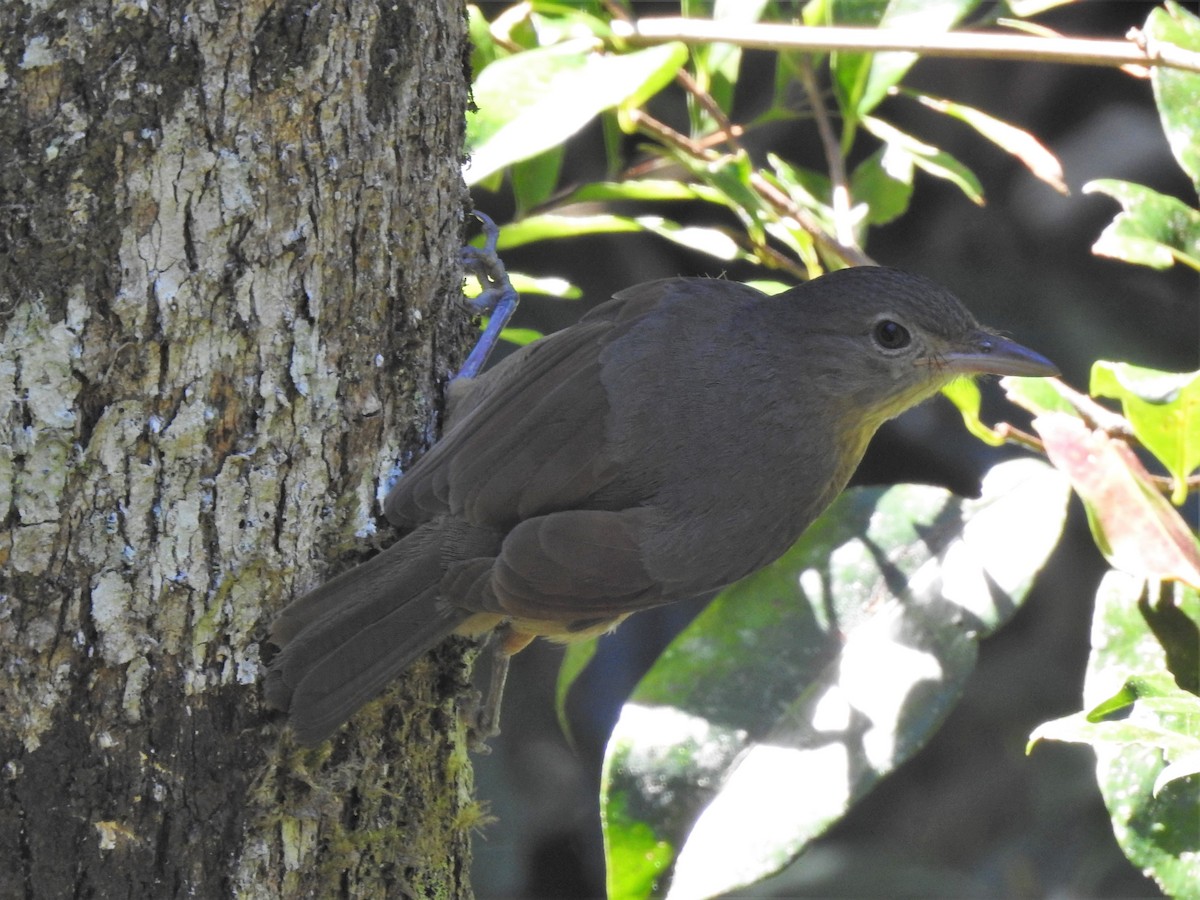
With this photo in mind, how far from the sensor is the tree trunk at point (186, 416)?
5.64 ft

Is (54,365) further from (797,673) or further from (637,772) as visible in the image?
(797,673)

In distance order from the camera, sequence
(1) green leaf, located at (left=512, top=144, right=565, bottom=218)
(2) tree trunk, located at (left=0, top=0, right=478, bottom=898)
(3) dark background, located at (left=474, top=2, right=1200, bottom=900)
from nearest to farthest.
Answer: (2) tree trunk, located at (left=0, top=0, right=478, bottom=898)
(1) green leaf, located at (left=512, top=144, right=565, bottom=218)
(3) dark background, located at (left=474, top=2, right=1200, bottom=900)

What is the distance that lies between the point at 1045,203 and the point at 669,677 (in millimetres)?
2420

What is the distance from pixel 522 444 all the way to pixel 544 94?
63 cm

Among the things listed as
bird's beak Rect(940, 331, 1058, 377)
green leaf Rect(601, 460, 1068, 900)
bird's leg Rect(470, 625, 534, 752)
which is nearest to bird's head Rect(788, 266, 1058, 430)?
bird's beak Rect(940, 331, 1058, 377)

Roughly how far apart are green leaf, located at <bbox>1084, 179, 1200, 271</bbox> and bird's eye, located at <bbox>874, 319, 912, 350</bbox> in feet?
1.18

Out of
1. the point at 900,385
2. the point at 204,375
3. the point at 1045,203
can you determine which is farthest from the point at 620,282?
the point at 204,375

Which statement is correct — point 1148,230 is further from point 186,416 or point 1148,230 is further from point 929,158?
point 186,416

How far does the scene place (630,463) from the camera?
2.19m

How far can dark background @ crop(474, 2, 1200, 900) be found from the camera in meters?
3.79

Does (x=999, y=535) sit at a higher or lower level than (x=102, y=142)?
lower

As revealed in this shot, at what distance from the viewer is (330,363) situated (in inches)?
76.0

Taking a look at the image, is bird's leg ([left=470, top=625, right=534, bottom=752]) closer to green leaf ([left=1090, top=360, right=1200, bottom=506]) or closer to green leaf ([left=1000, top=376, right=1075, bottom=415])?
green leaf ([left=1000, top=376, right=1075, bottom=415])

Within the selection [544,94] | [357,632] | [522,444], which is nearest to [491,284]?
[544,94]
